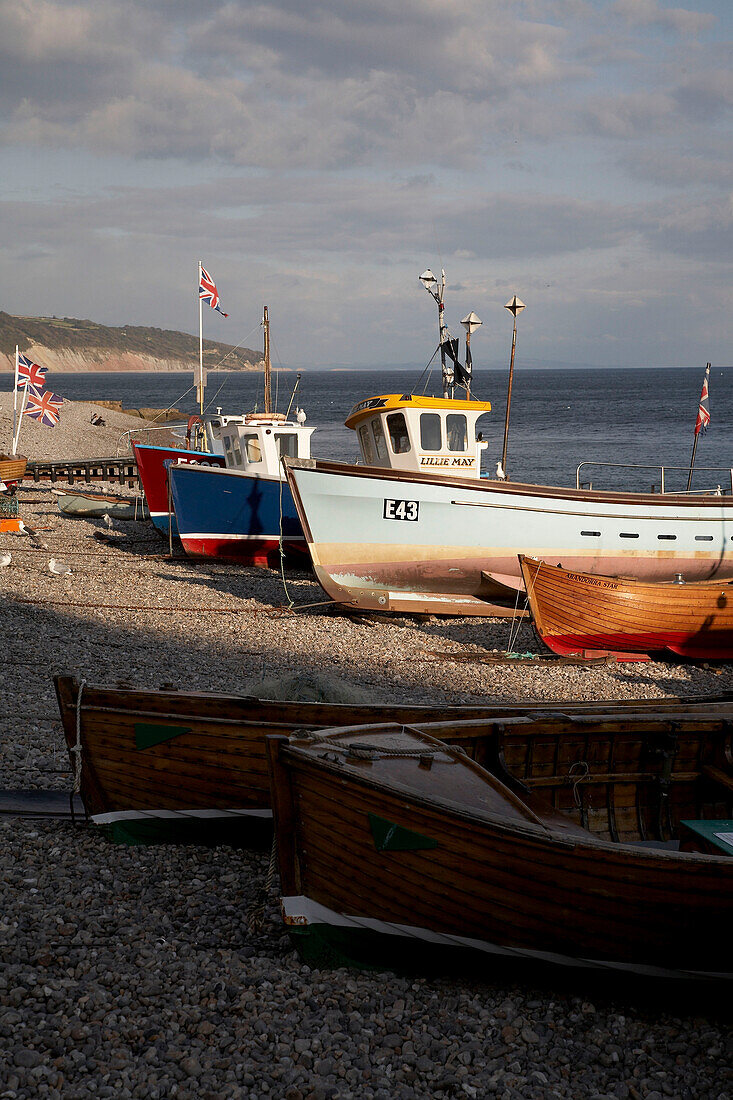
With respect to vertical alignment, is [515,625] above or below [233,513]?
below

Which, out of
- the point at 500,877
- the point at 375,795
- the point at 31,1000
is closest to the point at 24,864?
the point at 31,1000

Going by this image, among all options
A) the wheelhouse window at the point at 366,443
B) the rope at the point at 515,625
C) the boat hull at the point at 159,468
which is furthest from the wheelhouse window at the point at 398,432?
the boat hull at the point at 159,468

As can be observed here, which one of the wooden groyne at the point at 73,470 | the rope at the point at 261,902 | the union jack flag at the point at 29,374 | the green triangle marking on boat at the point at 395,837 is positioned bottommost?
the rope at the point at 261,902

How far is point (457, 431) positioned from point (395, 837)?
1248 cm

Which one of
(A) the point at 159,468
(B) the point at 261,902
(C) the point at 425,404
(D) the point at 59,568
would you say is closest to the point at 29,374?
(A) the point at 159,468

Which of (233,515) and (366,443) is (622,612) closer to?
(366,443)

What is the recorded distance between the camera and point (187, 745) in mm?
6000

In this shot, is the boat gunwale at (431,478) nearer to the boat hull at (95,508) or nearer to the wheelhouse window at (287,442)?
the wheelhouse window at (287,442)

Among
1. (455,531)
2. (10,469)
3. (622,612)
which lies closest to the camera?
(622,612)

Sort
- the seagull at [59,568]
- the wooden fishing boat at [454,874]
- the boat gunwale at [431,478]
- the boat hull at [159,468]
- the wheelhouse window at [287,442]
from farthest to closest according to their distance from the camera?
the boat hull at [159,468] < the wheelhouse window at [287,442] < the seagull at [59,568] < the boat gunwale at [431,478] < the wooden fishing boat at [454,874]

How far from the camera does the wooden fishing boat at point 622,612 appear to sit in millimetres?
12523

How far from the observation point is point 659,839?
597cm

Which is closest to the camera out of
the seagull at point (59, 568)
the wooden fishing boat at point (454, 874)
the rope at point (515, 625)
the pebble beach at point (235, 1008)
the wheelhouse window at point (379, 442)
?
the pebble beach at point (235, 1008)

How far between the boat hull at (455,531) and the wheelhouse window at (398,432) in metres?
1.93
